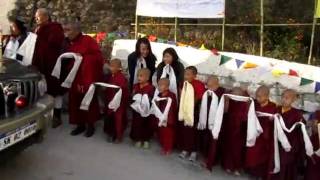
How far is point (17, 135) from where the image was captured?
4617mm

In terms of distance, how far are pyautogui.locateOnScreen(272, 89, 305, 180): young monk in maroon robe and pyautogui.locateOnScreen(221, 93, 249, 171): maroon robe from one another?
1.31 feet

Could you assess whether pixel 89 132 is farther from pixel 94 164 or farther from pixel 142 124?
pixel 94 164

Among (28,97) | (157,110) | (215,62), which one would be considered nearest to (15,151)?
(28,97)

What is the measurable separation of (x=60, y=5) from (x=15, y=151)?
7666 mm

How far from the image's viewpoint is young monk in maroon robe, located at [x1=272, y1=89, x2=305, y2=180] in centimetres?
549

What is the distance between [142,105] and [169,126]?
40 cm

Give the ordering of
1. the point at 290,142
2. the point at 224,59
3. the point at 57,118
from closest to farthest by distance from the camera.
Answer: the point at 290,142, the point at 57,118, the point at 224,59

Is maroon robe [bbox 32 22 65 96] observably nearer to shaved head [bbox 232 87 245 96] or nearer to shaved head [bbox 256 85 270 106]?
shaved head [bbox 232 87 245 96]

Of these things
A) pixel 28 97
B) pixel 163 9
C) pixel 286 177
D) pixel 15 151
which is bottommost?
pixel 286 177

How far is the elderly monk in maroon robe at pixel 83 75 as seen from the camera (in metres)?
6.42

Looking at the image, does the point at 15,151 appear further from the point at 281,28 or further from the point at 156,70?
the point at 281,28

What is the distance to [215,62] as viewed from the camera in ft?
23.7

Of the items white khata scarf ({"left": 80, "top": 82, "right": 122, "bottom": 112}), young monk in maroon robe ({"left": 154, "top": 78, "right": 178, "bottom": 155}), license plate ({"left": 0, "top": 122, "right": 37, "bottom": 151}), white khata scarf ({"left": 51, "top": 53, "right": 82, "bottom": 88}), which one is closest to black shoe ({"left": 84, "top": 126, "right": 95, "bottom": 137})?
white khata scarf ({"left": 80, "top": 82, "right": 122, "bottom": 112})

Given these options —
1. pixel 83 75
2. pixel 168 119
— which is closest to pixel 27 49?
pixel 83 75
